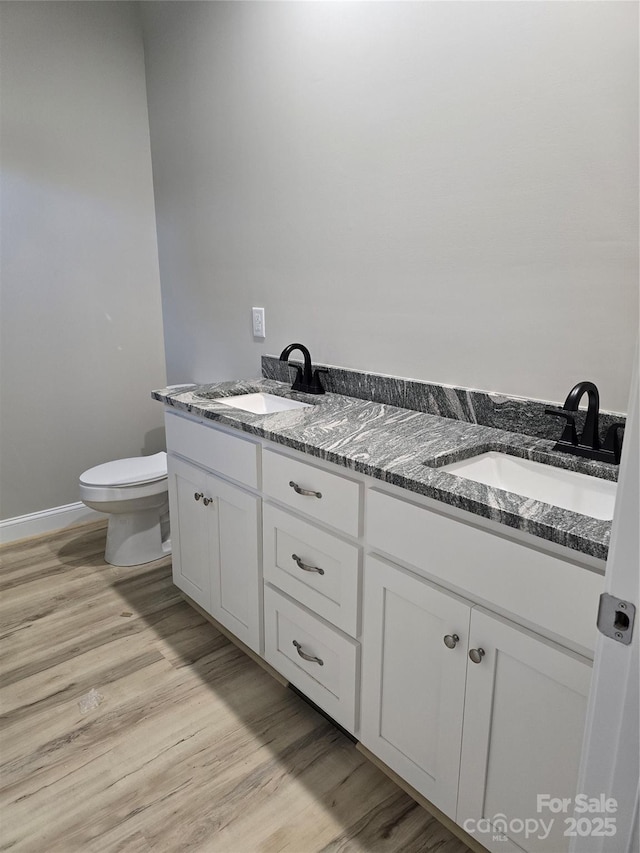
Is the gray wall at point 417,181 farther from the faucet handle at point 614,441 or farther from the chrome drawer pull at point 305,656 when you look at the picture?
the chrome drawer pull at point 305,656

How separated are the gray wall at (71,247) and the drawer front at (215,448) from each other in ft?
3.43

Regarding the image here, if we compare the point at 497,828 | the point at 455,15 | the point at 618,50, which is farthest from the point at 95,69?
the point at 497,828

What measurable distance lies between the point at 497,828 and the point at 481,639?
0.40m

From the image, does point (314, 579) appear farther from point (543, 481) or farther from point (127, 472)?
point (127, 472)

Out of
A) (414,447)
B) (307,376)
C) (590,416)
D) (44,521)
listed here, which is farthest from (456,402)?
(44,521)

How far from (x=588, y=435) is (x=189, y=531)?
1395mm

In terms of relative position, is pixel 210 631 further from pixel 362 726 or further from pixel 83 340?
pixel 83 340

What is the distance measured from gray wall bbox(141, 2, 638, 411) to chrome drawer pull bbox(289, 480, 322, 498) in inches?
22.8

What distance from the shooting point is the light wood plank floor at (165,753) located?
1.42m

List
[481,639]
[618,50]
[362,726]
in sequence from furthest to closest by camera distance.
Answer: [362,726] → [618,50] → [481,639]

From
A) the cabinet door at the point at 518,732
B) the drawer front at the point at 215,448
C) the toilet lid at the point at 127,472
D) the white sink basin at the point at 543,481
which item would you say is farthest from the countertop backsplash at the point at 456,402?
the toilet lid at the point at 127,472

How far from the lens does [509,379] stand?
5.47 feet

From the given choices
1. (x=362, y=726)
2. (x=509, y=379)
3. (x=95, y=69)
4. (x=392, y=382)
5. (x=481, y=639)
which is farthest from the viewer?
(x=95, y=69)

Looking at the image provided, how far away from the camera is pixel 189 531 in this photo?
220 cm
